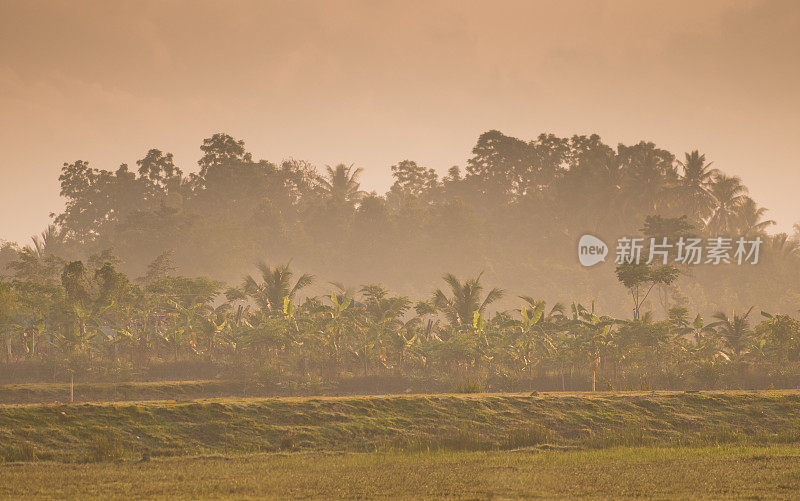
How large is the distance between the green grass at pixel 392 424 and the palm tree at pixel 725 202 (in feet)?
183

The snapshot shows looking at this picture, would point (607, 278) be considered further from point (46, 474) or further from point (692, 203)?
point (46, 474)

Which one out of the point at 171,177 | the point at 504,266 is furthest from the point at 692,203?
the point at 171,177

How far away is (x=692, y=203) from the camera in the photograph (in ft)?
226

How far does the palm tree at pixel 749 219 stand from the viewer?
7206cm

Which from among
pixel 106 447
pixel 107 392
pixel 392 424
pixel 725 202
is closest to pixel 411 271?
pixel 725 202

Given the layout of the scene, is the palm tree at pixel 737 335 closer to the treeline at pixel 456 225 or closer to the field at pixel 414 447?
the field at pixel 414 447

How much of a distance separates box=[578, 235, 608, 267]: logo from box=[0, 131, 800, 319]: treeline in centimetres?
100

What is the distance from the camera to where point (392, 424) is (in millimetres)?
15875

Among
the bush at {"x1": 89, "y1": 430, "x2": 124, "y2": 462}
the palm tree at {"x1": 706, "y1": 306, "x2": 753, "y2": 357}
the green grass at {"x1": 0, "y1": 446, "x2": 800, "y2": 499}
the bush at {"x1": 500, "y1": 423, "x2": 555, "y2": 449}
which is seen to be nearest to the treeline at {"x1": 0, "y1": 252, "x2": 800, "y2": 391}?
the palm tree at {"x1": 706, "y1": 306, "x2": 753, "y2": 357}

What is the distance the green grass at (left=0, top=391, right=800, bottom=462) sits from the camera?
13508 mm

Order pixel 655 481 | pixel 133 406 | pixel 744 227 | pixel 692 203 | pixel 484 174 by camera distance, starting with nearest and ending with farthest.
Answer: pixel 655 481 → pixel 133 406 → pixel 692 203 → pixel 744 227 → pixel 484 174

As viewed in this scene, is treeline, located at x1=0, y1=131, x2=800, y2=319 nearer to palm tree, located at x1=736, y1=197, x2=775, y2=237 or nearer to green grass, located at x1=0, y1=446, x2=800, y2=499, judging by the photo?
palm tree, located at x1=736, y1=197, x2=775, y2=237

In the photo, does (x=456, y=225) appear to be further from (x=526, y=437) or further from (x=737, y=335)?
(x=526, y=437)

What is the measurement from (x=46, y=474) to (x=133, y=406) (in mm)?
4158
